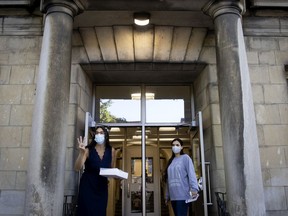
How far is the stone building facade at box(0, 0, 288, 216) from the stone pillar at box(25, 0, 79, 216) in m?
0.02

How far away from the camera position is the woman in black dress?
5109mm

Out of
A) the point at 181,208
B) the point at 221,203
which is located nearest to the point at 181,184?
the point at 181,208

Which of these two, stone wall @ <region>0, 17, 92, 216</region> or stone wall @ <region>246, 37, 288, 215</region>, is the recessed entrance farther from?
stone wall @ <region>246, 37, 288, 215</region>

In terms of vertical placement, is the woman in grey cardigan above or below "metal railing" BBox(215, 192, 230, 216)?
above

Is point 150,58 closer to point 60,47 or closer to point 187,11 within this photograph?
point 187,11

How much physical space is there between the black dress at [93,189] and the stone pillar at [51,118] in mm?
348

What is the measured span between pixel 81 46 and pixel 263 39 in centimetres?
401

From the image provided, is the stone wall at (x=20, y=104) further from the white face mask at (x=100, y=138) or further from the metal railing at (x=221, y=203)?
the metal railing at (x=221, y=203)

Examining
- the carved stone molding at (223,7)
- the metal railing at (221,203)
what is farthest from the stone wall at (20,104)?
the carved stone molding at (223,7)

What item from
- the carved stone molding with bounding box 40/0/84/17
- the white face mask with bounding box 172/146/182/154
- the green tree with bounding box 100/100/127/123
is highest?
the carved stone molding with bounding box 40/0/84/17

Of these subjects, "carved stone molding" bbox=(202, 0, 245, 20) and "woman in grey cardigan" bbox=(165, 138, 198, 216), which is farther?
"carved stone molding" bbox=(202, 0, 245, 20)

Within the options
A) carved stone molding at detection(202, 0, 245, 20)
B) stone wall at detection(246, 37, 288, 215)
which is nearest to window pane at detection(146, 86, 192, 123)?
stone wall at detection(246, 37, 288, 215)

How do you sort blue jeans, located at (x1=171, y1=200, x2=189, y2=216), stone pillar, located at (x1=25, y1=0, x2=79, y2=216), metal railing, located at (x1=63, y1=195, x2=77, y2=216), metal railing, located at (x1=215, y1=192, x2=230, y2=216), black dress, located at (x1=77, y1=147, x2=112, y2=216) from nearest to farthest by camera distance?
stone pillar, located at (x1=25, y1=0, x2=79, y2=216)
black dress, located at (x1=77, y1=147, x2=112, y2=216)
blue jeans, located at (x1=171, y1=200, x2=189, y2=216)
metal railing, located at (x1=215, y1=192, x2=230, y2=216)
metal railing, located at (x1=63, y1=195, x2=77, y2=216)

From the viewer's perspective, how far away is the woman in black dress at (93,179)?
5109 mm
